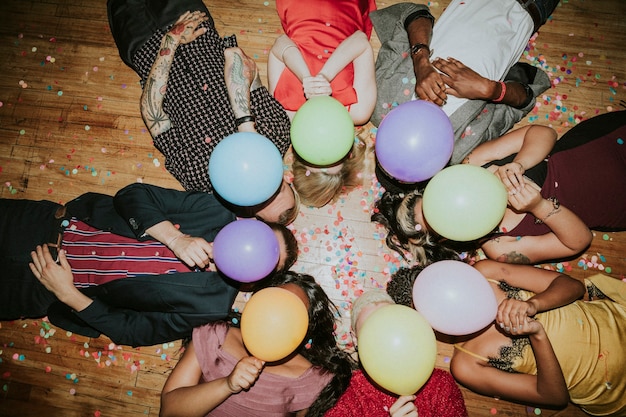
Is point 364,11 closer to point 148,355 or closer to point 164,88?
point 164,88

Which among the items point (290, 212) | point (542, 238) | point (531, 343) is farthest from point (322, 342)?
point (542, 238)

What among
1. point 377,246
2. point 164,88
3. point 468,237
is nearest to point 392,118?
point 468,237

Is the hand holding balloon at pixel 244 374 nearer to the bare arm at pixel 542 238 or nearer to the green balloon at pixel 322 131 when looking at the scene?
the green balloon at pixel 322 131

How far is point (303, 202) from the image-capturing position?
2.14m

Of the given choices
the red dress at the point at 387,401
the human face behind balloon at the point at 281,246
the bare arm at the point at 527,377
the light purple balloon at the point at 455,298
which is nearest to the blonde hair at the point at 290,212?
the human face behind balloon at the point at 281,246

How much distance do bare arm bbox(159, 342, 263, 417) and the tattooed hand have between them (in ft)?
5.73

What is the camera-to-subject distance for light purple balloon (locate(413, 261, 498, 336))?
59.6 inches

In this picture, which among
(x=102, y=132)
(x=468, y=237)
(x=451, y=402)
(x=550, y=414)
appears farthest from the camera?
(x=102, y=132)

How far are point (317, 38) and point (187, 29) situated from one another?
759 mm

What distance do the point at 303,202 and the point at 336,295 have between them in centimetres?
60

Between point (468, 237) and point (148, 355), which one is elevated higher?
point (468, 237)

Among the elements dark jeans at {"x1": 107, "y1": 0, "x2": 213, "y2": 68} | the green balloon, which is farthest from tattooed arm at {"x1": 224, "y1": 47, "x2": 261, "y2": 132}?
dark jeans at {"x1": 107, "y1": 0, "x2": 213, "y2": 68}

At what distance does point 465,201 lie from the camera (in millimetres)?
1519

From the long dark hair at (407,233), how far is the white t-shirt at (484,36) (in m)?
0.57
